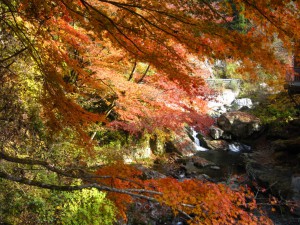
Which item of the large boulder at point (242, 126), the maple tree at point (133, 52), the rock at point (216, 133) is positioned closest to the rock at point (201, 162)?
the rock at point (216, 133)

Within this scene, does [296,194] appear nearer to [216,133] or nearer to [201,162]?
[201,162]

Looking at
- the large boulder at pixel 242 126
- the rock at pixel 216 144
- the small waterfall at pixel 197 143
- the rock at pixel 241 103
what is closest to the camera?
the small waterfall at pixel 197 143

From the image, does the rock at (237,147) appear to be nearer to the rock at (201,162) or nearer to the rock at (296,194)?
the rock at (201,162)

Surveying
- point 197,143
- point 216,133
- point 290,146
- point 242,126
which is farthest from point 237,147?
point 290,146

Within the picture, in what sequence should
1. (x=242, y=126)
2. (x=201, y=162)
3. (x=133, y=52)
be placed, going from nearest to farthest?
1. (x=133, y=52)
2. (x=201, y=162)
3. (x=242, y=126)

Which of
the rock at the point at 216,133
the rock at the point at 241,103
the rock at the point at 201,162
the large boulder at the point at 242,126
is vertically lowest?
the rock at the point at 201,162

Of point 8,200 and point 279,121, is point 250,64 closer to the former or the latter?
point 8,200

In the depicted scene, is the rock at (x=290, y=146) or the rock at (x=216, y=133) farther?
the rock at (x=216, y=133)

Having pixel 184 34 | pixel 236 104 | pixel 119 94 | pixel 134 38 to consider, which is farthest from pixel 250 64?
pixel 236 104

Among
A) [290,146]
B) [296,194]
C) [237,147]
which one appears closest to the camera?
[296,194]

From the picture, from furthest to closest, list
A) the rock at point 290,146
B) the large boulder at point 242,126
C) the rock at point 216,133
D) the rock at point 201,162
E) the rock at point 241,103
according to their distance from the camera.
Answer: the rock at point 241,103 < the large boulder at point 242,126 < the rock at point 216,133 < the rock at point 290,146 < the rock at point 201,162

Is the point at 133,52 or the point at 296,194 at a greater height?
the point at 133,52

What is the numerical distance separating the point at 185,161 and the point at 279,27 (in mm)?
11498

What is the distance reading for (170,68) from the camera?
13.9 ft
